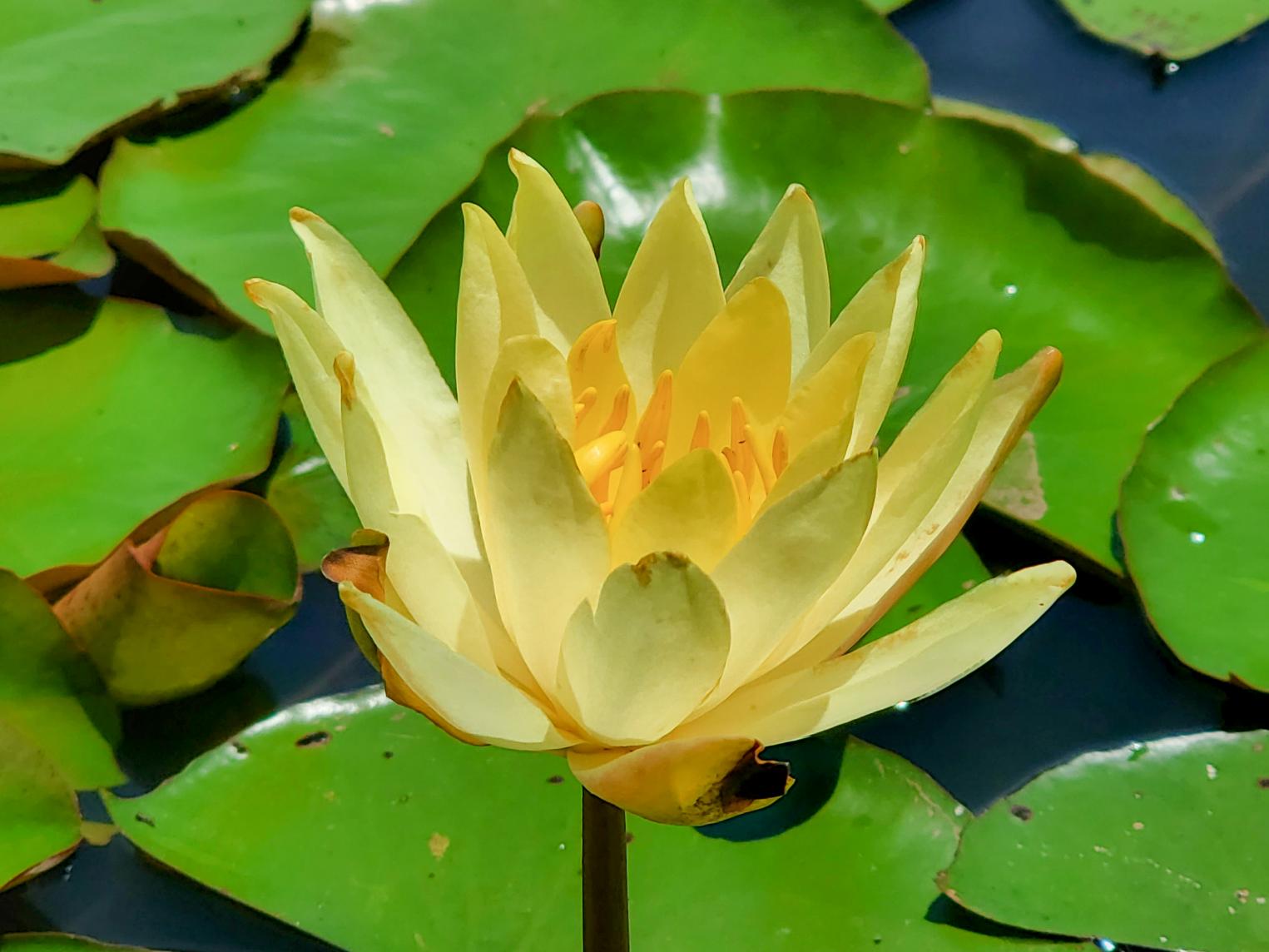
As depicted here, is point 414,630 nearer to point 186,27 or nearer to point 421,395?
point 421,395

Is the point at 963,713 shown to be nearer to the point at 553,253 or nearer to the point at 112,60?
the point at 553,253

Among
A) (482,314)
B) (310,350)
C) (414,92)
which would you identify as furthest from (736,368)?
(414,92)

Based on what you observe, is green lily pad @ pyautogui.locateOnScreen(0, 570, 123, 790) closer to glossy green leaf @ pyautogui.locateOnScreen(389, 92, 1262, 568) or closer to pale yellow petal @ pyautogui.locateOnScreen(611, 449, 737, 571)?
glossy green leaf @ pyautogui.locateOnScreen(389, 92, 1262, 568)

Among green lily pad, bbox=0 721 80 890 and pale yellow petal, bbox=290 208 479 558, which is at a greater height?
pale yellow petal, bbox=290 208 479 558

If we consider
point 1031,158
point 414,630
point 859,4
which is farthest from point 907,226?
point 414,630

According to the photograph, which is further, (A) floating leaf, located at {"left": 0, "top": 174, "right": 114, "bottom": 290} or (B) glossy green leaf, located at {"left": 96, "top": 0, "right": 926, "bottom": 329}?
(B) glossy green leaf, located at {"left": 96, "top": 0, "right": 926, "bottom": 329}

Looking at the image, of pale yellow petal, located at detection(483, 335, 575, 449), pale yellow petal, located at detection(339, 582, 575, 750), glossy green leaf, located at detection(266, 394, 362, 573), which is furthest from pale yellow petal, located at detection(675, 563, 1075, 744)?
glossy green leaf, located at detection(266, 394, 362, 573)

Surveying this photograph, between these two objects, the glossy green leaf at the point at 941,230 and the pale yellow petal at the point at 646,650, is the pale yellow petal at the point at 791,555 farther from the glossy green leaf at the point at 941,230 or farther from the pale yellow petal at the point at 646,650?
the glossy green leaf at the point at 941,230
